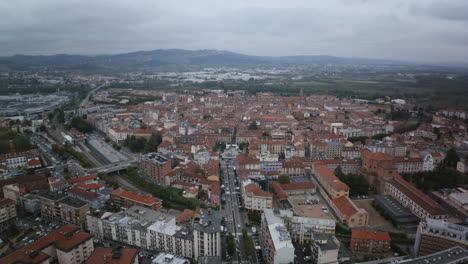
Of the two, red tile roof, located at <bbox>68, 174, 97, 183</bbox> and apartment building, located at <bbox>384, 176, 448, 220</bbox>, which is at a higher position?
red tile roof, located at <bbox>68, 174, 97, 183</bbox>

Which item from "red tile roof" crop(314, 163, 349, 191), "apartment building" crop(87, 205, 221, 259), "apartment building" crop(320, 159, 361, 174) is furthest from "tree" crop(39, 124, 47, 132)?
"apartment building" crop(320, 159, 361, 174)

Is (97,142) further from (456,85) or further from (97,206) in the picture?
(456,85)

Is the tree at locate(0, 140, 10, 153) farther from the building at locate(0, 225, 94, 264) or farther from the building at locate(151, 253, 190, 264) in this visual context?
the building at locate(151, 253, 190, 264)

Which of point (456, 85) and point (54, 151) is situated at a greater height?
point (456, 85)

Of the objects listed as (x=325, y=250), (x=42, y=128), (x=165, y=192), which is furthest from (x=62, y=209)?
(x=42, y=128)

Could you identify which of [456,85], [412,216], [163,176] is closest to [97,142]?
[163,176]

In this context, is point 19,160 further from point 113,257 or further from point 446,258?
point 446,258
